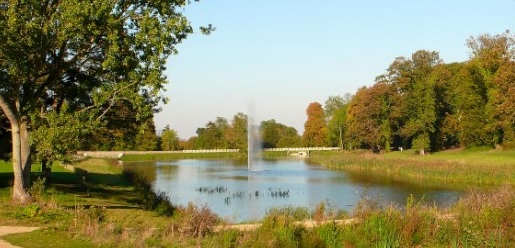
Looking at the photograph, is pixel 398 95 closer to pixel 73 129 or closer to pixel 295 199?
pixel 295 199

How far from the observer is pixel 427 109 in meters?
67.6

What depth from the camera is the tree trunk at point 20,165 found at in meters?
17.9

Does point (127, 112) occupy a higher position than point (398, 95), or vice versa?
point (398, 95)

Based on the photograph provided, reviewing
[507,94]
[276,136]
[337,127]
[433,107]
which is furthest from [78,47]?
[276,136]

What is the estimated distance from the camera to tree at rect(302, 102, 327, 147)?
112 meters

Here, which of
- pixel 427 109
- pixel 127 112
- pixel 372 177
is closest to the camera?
pixel 127 112

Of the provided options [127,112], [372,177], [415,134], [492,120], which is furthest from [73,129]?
[415,134]

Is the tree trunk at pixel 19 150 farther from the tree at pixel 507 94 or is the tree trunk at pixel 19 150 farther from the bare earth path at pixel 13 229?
the tree at pixel 507 94

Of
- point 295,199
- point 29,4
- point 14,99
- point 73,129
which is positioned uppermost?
point 29,4

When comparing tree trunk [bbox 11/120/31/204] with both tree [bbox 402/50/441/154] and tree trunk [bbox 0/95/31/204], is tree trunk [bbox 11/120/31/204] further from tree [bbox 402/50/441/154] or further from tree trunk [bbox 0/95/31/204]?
tree [bbox 402/50/441/154]

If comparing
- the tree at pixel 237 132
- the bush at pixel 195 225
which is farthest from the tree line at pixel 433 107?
the bush at pixel 195 225

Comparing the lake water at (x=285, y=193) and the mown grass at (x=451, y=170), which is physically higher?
the mown grass at (x=451, y=170)

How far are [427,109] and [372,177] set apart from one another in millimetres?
25393

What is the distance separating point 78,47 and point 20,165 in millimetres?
4375
